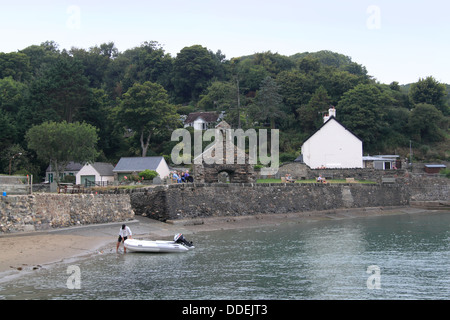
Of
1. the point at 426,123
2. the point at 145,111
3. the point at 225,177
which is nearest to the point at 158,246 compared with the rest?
the point at 225,177

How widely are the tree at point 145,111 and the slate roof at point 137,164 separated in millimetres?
10583

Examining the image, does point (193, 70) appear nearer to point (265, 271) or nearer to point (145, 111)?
point (145, 111)

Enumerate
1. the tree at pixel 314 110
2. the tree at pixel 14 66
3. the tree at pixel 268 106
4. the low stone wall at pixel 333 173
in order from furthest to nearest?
the tree at pixel 14 66
the tree at pixel 314 110
the tree at pixel 268 106
the low stone wall at pixel 333 173

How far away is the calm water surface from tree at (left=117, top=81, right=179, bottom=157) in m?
34.2

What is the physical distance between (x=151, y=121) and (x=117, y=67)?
169 feet

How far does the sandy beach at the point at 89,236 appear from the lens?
19.4 m

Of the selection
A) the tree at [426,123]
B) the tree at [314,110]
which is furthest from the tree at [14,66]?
the tree at [426,123]

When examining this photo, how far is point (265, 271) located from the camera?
61.4 ft

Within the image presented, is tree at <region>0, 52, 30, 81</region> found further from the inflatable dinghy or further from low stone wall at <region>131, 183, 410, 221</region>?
the inflatable dinghy

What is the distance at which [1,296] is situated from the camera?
14336 mm

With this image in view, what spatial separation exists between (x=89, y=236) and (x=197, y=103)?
6415 cm

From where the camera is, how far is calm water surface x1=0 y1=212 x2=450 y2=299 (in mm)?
15375

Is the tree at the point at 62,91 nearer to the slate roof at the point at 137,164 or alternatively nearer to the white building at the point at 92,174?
the white building at the point at 92,174

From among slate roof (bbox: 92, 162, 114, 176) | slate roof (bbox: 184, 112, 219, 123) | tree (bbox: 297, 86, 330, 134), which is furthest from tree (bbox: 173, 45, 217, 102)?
slate roof (bbox: 92, 162, 114, 176)
